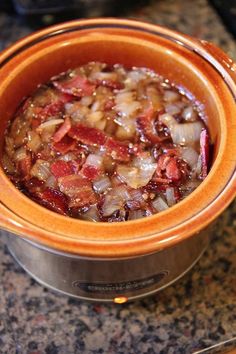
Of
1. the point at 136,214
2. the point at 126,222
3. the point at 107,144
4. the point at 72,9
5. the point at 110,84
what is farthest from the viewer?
the point at 72,9

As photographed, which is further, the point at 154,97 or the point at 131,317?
the point at 154,97

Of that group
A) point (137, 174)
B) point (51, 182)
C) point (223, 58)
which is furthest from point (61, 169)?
point (223, 58)

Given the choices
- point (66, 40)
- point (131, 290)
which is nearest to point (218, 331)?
point (131, 290)

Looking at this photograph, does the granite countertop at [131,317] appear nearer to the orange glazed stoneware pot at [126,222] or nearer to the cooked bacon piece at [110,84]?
the orange glazed stoneware pot at [126,222]

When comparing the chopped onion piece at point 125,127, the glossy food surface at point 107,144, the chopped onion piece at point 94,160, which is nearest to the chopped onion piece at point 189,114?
the glossy food surface at point 107,144

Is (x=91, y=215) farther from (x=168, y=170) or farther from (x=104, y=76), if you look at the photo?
(x=104, y=76)

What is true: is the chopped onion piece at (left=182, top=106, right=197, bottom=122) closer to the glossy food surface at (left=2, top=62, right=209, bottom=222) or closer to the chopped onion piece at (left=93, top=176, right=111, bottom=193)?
the glossy food surface at (left=2, top=62, right=209, bottom=222)

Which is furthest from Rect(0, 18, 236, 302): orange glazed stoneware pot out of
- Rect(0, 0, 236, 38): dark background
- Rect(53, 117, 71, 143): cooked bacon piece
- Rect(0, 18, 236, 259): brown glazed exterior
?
Rect(0, 0, 236, 38): dark background
